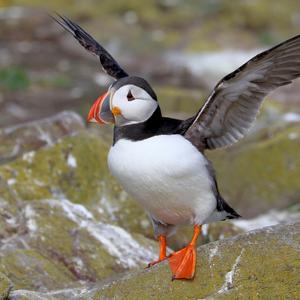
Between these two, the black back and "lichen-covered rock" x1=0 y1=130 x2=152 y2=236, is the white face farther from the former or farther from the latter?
"lichen-covered rock" x1=0 y1=130 x2=152 y2=236

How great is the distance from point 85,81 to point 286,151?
679 centimetres

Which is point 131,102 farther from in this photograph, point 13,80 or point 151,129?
point 13,80

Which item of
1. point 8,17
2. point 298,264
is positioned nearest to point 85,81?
point 8,17

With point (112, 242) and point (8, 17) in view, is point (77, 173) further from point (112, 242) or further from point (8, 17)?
point (8, 17)

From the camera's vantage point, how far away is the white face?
481 cm

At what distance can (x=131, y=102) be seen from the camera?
482 centimetres

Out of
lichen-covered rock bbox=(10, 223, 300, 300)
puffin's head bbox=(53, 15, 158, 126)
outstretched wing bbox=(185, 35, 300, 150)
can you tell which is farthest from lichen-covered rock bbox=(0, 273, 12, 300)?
outstretched wing bbox=(185, 35, 300, 150)

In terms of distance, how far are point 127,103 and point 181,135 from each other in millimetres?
397

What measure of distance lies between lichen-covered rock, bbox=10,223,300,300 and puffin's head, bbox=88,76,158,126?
91 cm

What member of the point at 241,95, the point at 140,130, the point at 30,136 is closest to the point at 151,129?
the point at 140,130

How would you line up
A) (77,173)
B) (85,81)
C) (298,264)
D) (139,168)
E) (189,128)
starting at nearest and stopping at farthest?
(298,264)
(139,168)
(189,128)
(77,173)
(85,81)

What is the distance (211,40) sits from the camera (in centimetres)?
1695

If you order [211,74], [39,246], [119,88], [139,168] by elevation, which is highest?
[119,88]

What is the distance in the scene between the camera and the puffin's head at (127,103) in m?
4.82
